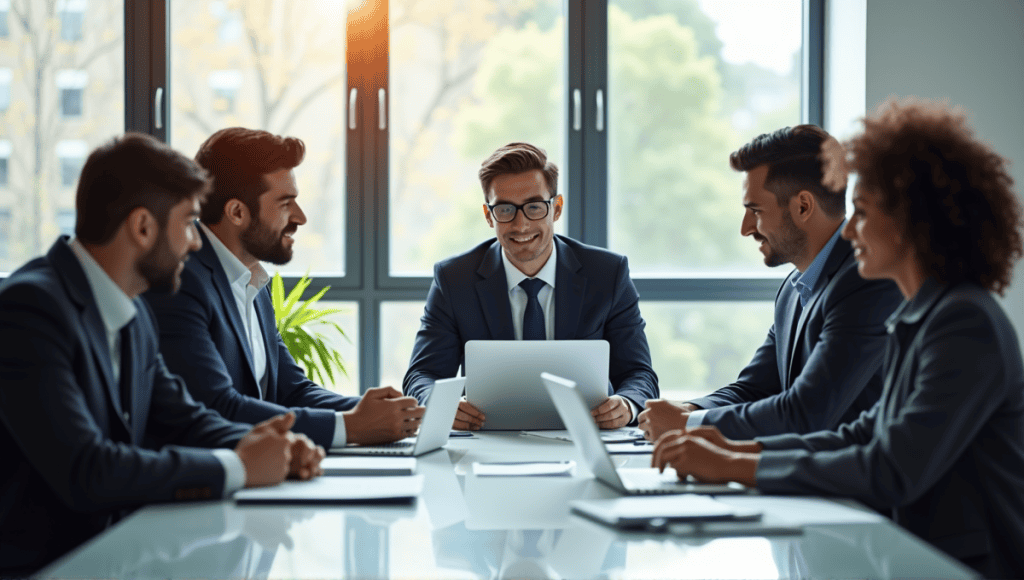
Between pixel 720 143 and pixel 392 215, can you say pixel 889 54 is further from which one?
pixel 392 215

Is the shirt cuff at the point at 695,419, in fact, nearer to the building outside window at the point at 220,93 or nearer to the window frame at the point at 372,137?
the window frame at the point at 372,137

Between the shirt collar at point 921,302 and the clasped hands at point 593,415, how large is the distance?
35.6 inches

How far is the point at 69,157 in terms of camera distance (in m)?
4.32

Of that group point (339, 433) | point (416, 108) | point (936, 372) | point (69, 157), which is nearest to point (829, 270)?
point (936, 372)

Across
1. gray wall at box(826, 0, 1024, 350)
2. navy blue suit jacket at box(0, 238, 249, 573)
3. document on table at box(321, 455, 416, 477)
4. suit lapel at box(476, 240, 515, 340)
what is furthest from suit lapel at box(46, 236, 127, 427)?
gray wall at box(826, 0, 1024, 350)

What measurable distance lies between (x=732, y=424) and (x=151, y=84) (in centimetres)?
346

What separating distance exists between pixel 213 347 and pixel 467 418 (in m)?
0.70

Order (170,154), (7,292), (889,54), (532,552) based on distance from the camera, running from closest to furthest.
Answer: (532,552)
(7,292)
(170,154)
(889,54)

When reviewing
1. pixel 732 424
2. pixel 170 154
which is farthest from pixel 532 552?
pixel 170 154

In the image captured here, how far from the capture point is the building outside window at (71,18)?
168 inches

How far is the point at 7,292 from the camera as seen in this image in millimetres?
1513

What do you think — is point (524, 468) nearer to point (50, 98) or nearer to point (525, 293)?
point (525, 293)

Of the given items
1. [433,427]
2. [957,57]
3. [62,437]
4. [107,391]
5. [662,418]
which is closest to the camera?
[62,437]

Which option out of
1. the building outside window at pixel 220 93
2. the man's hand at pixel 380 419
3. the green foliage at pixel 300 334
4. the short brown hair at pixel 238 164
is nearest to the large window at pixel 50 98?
the building outside window at pixel 220 93
